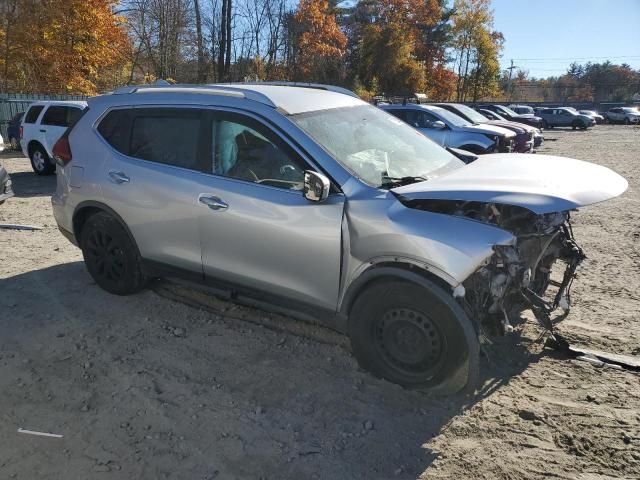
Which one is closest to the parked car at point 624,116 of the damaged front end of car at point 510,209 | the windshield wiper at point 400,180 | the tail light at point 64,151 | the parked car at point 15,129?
the parked car at point 15,129

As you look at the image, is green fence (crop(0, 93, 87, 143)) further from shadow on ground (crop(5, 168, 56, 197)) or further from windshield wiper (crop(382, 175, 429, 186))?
windshield wiper (crop(382, 175, 429, 186))

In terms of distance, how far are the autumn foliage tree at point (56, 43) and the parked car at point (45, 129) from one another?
39.7ft

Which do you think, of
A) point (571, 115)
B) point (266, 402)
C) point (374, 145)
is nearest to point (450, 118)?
point (374, 145)

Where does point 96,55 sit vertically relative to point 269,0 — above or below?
below

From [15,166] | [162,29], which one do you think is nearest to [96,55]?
[162,29]

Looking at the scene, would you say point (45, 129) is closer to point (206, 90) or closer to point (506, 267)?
point (206, 90)

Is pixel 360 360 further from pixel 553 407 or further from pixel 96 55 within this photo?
pixel 96 55

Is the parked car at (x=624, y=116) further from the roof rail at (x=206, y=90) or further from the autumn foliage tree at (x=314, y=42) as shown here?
the roof rail at (x=206, y=90)

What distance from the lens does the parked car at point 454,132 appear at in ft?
39.9

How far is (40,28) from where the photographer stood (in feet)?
72.5

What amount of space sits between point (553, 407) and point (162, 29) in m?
33.3

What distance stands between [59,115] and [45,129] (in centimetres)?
49

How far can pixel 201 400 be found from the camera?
323 cm

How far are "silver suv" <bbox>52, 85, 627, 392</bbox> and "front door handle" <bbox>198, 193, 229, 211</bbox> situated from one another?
1cm
